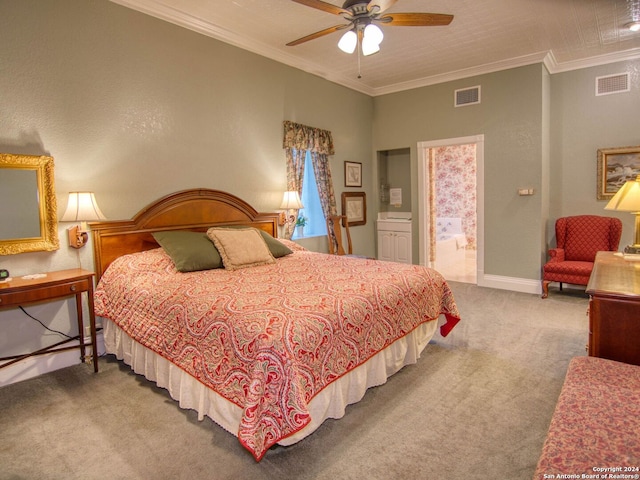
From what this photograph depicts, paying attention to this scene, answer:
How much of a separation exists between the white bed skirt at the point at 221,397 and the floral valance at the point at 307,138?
2817mm

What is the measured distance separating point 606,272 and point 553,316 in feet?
6.30

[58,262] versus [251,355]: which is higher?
[58,262]

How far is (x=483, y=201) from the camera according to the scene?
5457 mm

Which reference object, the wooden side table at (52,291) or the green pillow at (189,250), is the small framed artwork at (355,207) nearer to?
the green pillow at (189,250)

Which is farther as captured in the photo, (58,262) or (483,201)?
(483,201)

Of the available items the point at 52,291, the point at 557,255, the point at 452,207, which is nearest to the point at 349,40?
the point at 52,291

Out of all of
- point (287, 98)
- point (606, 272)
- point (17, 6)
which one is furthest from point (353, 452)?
point (287, 98)

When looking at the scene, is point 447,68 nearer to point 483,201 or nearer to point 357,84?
point 357,84

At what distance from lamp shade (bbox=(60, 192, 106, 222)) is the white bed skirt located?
85 cm

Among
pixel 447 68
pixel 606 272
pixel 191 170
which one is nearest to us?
pixel 606 272

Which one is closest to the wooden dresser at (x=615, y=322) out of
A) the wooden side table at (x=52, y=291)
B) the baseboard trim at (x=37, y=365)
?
the wooden side table at (x=52, y=291)

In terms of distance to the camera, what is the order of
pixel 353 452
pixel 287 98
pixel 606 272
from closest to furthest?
pixel 353 452 < pixel 606 272 < pixel 287 98

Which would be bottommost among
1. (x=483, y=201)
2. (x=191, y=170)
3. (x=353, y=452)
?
(x=353, y=452)

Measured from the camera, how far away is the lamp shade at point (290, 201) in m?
4.56
